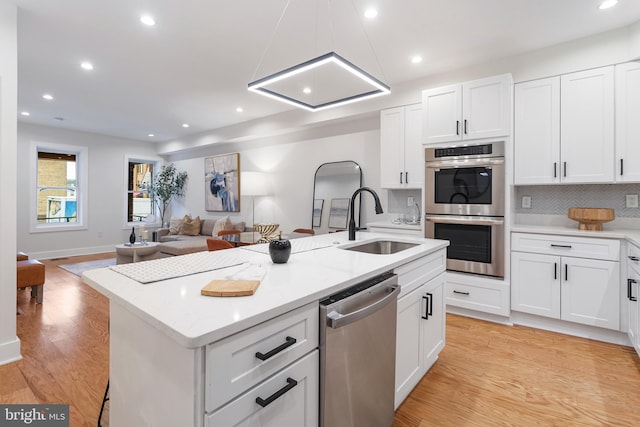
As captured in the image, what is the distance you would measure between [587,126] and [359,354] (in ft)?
10.3

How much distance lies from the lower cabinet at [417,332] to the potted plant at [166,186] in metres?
7.25

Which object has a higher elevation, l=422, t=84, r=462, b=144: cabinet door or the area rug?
l=422, t=84, r=462, b=144: cabinet door

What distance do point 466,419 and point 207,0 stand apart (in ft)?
11.1

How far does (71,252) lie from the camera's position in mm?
6734

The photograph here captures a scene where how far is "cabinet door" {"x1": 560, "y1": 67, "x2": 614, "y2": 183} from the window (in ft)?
28.1

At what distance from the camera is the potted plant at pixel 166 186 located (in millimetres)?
7664

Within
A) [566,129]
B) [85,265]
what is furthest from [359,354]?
[85,265]

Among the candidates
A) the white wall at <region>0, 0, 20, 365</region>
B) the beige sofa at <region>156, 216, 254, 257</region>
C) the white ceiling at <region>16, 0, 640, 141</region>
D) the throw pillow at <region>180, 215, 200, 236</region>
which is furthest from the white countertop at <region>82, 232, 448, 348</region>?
the throw pillow at <region>180, 215, 200, 236</region>

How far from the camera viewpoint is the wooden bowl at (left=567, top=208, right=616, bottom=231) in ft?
9.11

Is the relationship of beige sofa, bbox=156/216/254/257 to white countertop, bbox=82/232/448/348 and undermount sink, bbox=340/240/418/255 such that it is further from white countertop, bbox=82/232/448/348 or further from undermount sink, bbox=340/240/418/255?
white countertop, bbox=82/232/448/348

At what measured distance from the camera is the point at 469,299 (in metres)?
3.27

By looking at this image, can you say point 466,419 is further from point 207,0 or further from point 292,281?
point 207,0

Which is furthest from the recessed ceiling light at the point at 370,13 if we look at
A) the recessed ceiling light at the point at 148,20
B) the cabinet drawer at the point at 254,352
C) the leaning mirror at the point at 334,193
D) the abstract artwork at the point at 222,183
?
the abstract artwork at the point at 222,183

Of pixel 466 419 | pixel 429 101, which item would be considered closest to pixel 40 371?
pixel 466 419
